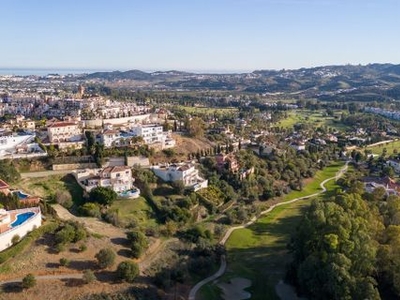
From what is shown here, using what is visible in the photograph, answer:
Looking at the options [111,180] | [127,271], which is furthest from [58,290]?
[111,180]

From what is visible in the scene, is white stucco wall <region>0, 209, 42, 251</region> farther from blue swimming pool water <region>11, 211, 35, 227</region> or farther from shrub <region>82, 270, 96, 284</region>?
shrub <region>82, 270, 96, 284</region>

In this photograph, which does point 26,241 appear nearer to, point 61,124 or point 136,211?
point 136,211

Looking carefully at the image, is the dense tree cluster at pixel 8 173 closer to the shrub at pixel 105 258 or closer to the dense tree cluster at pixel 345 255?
the shrub at pixel 105 258

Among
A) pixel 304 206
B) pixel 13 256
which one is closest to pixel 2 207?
pixel 13 256

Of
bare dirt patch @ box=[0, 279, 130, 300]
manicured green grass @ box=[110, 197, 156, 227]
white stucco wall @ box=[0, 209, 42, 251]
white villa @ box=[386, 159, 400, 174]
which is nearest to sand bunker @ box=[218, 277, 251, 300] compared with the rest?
bare dirt patch @ box=[0, 279, 130, 300]

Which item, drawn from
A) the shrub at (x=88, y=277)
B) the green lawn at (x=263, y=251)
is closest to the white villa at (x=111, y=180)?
the green lawn at (x=263, y=251)

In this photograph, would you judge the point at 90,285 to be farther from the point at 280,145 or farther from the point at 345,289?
the point at 280,145

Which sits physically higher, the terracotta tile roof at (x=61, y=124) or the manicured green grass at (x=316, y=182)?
the terracotta tile roof at (x=61, y=124)
